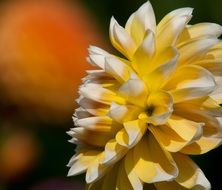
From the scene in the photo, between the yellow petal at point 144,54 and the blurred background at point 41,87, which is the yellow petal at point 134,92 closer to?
the yellow petal at point 144,54

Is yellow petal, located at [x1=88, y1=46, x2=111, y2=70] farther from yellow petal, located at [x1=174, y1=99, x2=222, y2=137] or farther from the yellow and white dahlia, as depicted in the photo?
yellow petal, located at [x1=174, y1=99, x2=222, y2=137]

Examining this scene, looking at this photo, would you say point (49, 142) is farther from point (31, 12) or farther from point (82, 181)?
point (31, 12)

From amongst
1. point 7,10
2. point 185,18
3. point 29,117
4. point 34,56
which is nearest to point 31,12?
point 7,10

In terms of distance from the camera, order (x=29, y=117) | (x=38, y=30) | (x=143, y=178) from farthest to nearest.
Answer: (x=38, y=30) < (x=29, y=117) < (x=143, y=178)

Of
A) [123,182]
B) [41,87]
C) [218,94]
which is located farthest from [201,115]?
[41,87]

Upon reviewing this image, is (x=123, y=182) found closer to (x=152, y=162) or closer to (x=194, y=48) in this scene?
(x=152, y=162)

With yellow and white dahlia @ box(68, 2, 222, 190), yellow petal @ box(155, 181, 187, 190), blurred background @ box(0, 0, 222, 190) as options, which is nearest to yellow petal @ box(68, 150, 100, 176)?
yellow and white dahlia @ box(68, 2, 222, 190)

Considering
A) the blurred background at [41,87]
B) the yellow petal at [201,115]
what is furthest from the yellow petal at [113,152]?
the blurred background at [41,87]
